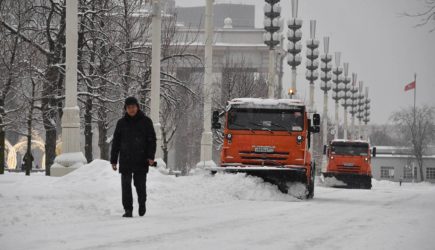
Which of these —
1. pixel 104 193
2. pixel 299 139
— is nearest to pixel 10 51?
pixel 299 139

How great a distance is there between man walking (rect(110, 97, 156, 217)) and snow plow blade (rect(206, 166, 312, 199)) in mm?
7118

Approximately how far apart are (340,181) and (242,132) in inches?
815

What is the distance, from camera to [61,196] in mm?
13406

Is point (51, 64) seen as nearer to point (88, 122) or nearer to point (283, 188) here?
point (88, 122)

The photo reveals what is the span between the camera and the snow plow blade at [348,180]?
40344mm

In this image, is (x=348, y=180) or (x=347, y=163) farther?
(x=347, y=163)

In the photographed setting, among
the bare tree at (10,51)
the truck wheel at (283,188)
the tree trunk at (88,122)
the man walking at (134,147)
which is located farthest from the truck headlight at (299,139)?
the tree trunk at (88,122)

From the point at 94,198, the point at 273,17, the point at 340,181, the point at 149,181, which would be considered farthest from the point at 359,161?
the point at 94,198

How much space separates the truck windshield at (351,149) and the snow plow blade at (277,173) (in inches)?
898

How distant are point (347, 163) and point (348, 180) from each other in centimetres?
135

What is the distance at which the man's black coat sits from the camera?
12430 millimetres

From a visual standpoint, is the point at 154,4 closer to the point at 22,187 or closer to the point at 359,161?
the point at 22,187

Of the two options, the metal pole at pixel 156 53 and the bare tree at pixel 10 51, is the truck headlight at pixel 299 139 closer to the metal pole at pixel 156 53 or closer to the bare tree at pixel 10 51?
the metal pole at pixel 156 53

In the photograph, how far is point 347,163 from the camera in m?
42.1
